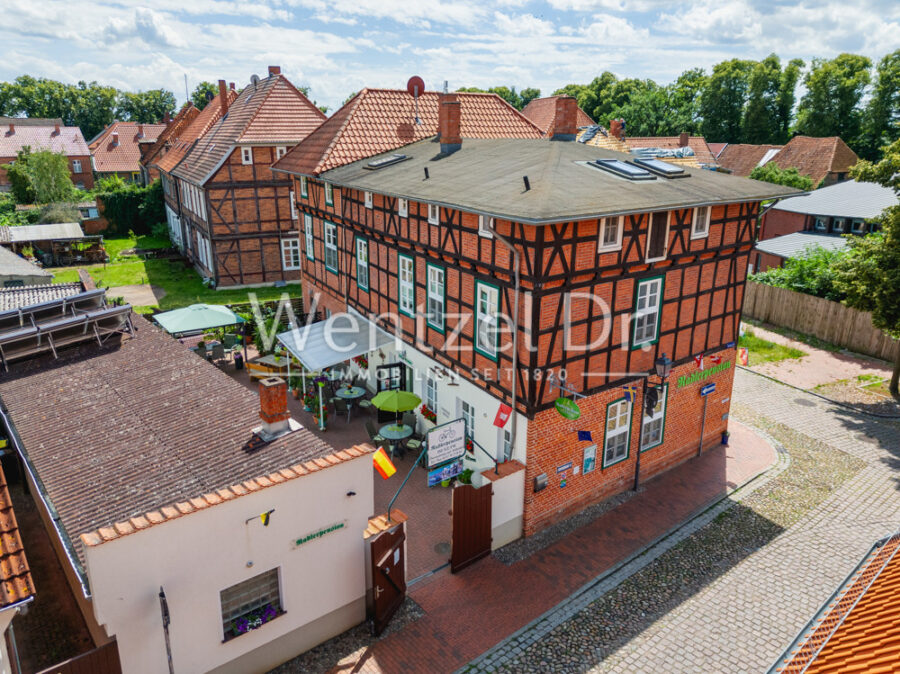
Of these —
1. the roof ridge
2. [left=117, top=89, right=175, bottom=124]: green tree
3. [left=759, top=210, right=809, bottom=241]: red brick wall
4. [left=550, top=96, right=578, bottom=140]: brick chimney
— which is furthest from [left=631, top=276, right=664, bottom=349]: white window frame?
[left=117, top=89, right=175, bottom=124]: green tree

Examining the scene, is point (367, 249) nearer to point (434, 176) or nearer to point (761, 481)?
point (434, 176)

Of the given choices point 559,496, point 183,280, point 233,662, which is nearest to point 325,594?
point 233,662

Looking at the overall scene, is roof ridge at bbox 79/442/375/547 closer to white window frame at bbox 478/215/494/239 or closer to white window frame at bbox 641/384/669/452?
white window frame at bbox 478/215/494/239

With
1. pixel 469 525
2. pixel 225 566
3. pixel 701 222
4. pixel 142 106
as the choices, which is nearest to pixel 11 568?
pixel 225 566

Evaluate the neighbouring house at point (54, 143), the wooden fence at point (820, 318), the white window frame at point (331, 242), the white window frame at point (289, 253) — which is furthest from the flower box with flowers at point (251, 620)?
the neighbouring house at point (54, 143)

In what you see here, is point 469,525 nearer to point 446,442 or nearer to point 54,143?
point 446,442

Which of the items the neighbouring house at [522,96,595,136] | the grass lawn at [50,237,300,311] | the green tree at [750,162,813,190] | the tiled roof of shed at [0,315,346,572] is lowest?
the grass lawn at [50,237,300,311]
